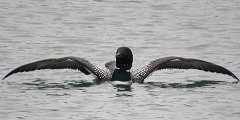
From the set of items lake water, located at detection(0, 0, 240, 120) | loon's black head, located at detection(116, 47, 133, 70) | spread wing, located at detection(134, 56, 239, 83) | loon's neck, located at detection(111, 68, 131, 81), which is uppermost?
loon's black head, located at detection(116, 47, 133, 70)

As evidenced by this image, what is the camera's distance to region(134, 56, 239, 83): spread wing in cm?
2031

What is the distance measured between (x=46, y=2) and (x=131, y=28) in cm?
412

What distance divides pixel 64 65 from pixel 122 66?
3.66 ft

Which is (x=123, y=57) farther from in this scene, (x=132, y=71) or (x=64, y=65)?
(x=64, y=65)

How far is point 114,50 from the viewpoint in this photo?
23891 mm

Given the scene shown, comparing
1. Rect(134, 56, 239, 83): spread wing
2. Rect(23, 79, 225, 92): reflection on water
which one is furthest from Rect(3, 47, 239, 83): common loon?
Rect(23, 79, 225, 92): reflection on water

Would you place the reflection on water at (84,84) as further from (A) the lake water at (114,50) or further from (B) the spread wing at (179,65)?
(B) the spread wing at (179,65)

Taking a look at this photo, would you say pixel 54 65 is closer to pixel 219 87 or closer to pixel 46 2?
pixel 219 87

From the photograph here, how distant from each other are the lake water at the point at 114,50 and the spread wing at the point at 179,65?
24cm

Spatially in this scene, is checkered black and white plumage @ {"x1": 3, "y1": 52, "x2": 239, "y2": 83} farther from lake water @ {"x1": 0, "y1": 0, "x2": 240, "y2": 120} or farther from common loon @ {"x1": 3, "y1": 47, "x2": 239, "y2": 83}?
lake water @ {"x1": 0, "y1": 0, "x2": 240, "y2": 120}

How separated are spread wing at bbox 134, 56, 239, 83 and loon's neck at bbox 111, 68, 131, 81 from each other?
0.29m

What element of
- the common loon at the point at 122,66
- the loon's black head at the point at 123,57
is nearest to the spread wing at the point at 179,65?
the common loon at the point at 122,66

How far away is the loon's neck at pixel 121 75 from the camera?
20122 millimetres

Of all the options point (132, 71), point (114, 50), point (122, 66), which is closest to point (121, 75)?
point (122, 66)
